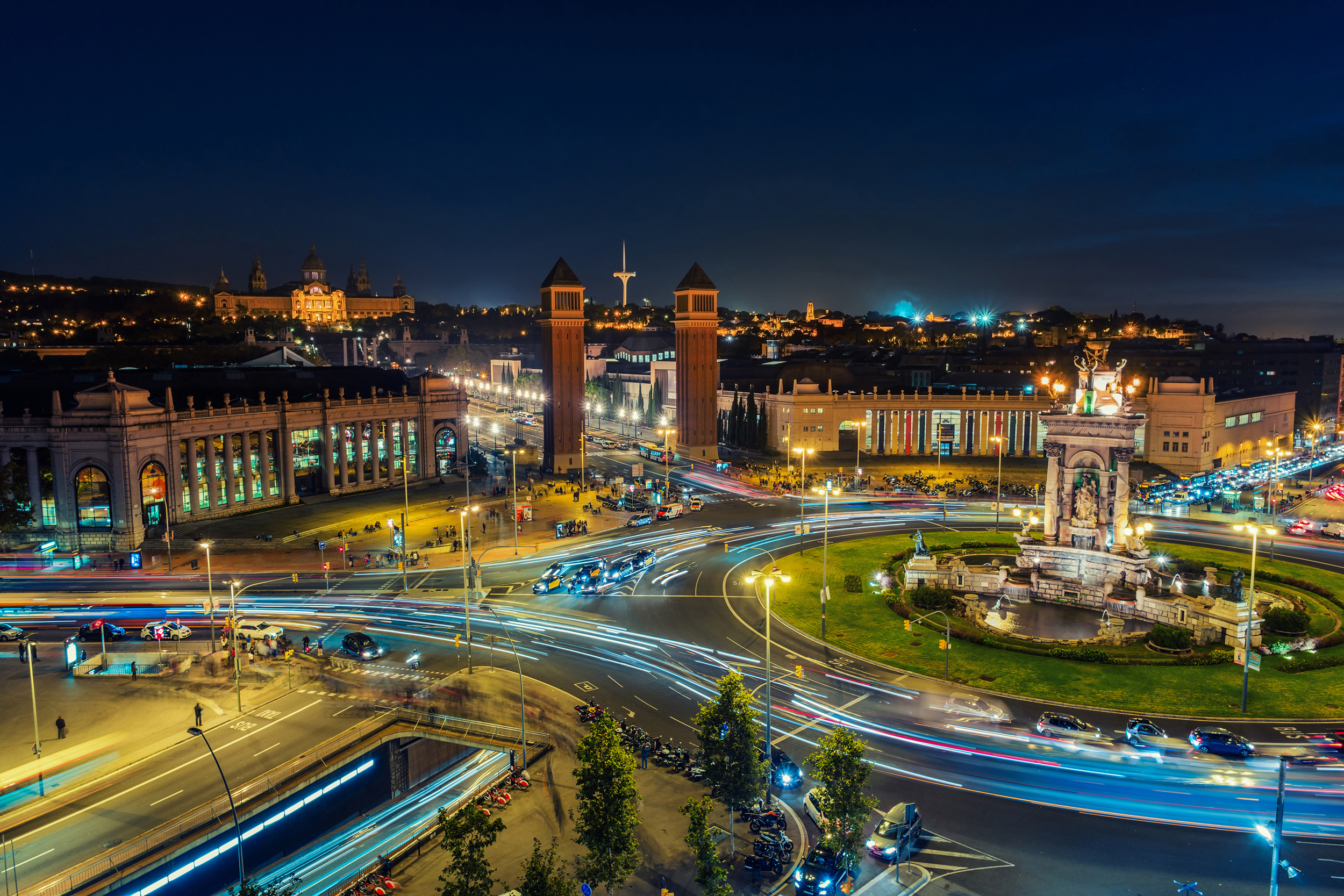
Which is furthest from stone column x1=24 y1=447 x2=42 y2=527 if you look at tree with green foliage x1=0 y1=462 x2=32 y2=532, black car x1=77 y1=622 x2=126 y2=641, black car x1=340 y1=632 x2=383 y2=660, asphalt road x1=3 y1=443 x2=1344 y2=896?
black car x1=340 y1=632 x2=383 y2=660

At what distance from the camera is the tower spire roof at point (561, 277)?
4486 inches

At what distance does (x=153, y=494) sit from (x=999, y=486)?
A: 77.8m

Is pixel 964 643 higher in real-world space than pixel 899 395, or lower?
lower

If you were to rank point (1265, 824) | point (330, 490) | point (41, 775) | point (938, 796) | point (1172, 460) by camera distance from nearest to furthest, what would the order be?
point (1265, 824) < point (938, 796) < point (41, 775) < point (330, 490) < point (1172, 460)

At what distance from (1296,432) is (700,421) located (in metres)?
104

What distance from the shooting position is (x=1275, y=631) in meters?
47.6

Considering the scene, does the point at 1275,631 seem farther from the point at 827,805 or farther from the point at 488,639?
the point at 488,639

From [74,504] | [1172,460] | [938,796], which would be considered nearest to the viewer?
[938,796]

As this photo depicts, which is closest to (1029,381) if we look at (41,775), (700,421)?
(700,421)

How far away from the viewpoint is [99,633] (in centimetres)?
4991

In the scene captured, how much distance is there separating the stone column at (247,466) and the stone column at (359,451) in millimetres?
12346

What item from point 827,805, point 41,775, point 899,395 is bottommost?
point 41,775

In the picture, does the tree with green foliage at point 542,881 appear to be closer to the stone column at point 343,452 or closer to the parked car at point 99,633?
the parked car at point 99,633

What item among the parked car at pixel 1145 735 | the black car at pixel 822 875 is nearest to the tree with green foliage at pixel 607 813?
the black car at pixel 822 875
